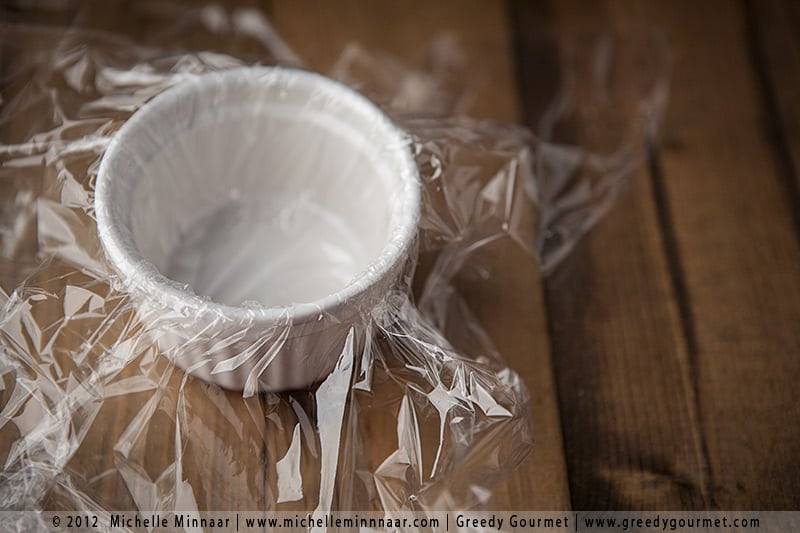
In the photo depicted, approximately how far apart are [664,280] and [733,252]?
0.21ft

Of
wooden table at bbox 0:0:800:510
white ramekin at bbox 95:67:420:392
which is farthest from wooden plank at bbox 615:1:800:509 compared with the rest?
white ramekin at bbox 95:67:420:392

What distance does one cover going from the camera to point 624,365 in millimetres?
652

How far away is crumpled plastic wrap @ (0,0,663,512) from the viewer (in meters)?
0.53

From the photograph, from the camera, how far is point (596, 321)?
2.20 feet

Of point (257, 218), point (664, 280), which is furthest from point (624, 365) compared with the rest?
point (257, 218)

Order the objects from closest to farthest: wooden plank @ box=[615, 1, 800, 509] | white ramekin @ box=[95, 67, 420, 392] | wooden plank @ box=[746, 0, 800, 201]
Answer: white ramekin @ box=[95, 67, 420, 392] < wooden plank @ box=[615, 1, 800, 509] < wooden plank @ box=[746, 0, 800, 201]

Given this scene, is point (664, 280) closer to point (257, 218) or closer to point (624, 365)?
point (624, 365)

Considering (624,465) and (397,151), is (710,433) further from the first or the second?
(397,151)

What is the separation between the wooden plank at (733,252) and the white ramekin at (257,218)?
26 cm

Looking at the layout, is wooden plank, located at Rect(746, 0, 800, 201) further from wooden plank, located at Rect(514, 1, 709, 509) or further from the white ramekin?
the white ramekin

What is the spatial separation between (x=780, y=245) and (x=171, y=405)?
1.56 ft

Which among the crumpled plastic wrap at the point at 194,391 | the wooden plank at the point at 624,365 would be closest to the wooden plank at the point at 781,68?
the wooden plank at the point at 624,365

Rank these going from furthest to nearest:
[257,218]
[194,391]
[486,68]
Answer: [486,68]
[257,218]
[194,391]

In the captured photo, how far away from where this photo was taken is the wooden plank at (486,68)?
0.63 meters
